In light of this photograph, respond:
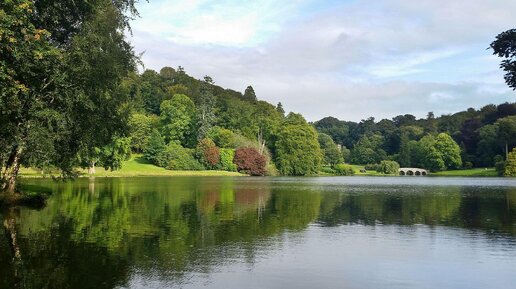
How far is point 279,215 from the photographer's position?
1062 inches

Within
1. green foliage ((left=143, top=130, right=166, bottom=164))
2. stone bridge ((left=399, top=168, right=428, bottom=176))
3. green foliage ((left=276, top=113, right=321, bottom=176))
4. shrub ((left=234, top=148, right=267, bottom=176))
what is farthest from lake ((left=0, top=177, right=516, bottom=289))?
stone bridge ((left=399, top=168, right=428, bottom=176))

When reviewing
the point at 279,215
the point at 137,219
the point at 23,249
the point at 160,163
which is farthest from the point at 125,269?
the point at 160,163

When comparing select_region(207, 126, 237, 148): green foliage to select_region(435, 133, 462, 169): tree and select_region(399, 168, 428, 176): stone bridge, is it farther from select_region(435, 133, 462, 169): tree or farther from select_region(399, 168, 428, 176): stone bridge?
select_region(435, 133, 462, 169): tree

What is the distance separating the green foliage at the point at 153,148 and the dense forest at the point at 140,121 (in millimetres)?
246

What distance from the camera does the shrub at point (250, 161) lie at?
114 meters

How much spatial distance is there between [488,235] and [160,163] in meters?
93.3

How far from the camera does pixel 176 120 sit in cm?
11981

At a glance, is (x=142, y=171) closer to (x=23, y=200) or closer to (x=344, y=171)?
(x=23, y=200)

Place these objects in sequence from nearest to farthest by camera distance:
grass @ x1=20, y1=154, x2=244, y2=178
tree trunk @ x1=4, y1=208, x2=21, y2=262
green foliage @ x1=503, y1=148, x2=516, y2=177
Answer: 1. tree trunk @ x1=4, y1=208, x2=21, y2=262
2. grass @ x1=20, y1=154, x2=244, y2=178
3. green foliage @ x1=503, y1=148, x2=516, y2=177

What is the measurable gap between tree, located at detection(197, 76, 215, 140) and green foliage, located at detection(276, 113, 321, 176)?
771 inches

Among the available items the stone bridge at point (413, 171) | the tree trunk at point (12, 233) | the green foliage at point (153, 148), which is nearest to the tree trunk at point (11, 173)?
the tree trunk at point (12, 233)

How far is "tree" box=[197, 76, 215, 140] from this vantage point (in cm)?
12238

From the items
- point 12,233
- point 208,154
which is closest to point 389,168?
point 208,154

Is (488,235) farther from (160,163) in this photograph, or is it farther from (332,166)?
(332,166)
